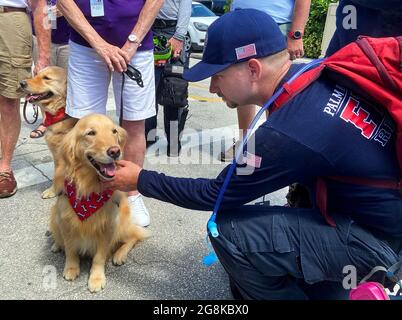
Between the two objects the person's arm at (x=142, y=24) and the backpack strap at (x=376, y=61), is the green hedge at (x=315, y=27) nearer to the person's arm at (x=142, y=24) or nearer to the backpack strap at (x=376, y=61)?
the person's arm at (x=142, y=24)

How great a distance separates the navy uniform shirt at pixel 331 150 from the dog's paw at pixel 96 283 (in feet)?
3.22

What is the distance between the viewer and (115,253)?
2.42m

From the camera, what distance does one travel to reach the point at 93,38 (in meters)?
2.39

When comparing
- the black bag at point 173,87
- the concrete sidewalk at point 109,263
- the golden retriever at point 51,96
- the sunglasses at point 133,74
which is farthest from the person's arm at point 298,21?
the golden retriever at point 51,96

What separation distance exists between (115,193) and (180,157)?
188 centimetres

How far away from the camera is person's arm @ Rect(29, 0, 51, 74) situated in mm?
2938

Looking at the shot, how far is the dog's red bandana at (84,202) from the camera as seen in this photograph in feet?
6.89

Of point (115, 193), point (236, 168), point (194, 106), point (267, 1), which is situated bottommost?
point (194, 106)

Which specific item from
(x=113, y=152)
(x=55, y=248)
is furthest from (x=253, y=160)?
(x=55, y=248)

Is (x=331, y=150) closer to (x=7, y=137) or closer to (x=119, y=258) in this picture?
(x=119, y=258)

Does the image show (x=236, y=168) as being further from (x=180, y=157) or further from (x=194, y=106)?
(x=194, y=106)

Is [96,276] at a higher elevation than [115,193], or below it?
below
